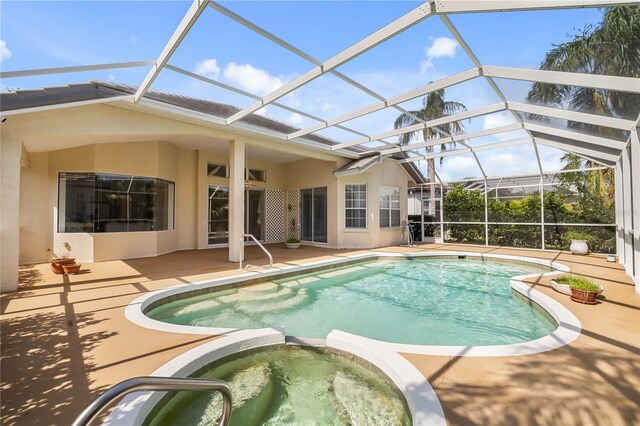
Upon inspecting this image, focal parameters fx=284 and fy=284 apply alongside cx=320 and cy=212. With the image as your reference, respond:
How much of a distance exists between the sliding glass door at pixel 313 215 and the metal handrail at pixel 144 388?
36.1 ft

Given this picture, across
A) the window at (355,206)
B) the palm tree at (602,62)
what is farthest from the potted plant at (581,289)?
the window at (355,206)

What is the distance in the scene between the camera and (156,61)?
5098mm

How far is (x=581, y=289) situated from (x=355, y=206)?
324 inches

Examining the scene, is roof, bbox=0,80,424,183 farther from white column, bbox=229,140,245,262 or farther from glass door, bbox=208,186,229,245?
glass door, bbox=208,186,229,245

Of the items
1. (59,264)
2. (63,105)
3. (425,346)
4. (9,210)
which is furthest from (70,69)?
(425,346)

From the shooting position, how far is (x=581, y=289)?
512 cm

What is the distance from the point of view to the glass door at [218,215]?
1178 centimetres

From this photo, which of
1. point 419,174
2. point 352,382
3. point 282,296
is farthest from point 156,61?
point 419,174

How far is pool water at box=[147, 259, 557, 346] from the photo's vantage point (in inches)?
187

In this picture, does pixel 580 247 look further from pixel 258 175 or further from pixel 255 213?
pixel 258 175

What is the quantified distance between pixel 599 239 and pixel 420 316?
1000 centimetres

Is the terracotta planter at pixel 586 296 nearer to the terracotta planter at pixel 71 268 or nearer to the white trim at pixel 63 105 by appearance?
the white trim at pixel 63 105

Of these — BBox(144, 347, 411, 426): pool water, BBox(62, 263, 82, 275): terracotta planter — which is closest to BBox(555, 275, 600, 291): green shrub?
BBox(144, 347, 411, 426): pool water

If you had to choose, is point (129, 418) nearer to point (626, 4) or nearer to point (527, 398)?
point (527, 398)
